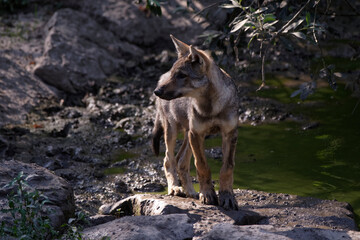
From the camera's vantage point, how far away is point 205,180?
19.6ft

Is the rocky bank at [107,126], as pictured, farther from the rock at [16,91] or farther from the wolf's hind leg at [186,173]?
the wolf's hind leg at [186,173]

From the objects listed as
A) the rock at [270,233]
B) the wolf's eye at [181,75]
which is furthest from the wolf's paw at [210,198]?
the wolf's eye at [181,75]

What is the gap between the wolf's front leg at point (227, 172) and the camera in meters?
5.80

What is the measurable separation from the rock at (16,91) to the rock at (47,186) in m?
3.72

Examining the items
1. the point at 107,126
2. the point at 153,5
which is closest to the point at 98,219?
the point at 153,5

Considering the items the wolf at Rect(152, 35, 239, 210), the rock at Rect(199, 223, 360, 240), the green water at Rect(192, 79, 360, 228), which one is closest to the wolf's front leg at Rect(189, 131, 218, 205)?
the wolf at Rect(152, 35, 239, 210)

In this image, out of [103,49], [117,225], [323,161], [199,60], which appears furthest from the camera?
[103,49]

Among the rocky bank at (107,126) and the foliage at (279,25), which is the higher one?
the foliage at (279,25)

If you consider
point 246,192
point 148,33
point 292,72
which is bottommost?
point 246,192

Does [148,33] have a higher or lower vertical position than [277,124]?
higher

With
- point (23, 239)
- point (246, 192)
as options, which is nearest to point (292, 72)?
point (246, 192)

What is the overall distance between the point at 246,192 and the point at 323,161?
150 centimetres

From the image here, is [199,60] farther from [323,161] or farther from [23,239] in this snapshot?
[323,161]

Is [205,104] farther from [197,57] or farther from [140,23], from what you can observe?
[140,23]
